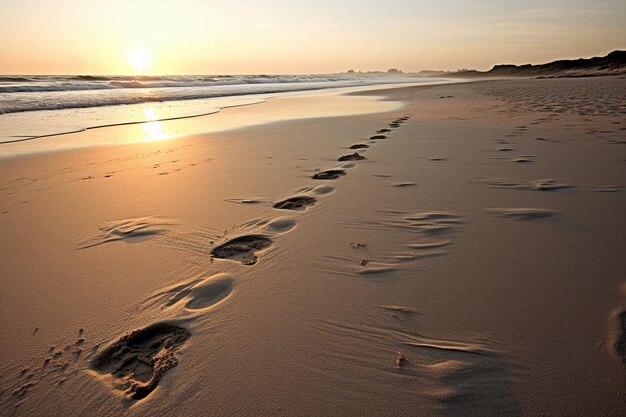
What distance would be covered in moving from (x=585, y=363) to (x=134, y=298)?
1.79 m

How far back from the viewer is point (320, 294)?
174 cm

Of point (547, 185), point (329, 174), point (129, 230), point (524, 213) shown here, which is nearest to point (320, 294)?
point (129, 230)

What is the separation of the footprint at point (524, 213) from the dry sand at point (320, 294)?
0.8 inches

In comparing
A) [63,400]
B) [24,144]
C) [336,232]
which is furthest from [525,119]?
[24,144]

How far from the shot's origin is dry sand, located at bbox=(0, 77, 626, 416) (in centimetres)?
120

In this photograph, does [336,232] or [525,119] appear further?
[525,119]

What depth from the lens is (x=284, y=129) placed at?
282 inches

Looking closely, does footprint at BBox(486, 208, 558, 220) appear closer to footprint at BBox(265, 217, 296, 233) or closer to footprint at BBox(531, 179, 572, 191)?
footprint at BBox(531, 179, 572, 191)

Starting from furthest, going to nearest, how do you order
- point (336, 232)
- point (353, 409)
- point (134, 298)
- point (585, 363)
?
point (336, 232)
point (134, 298)
point (585, 363)
point (353, 409)

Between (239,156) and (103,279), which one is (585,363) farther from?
(239,156)

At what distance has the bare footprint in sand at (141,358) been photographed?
50.0 inches

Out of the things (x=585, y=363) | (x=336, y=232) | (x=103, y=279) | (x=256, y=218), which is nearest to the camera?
(x=585, y=363)

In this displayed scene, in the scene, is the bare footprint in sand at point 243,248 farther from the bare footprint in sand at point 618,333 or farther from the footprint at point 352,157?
the footprint at point 352,157

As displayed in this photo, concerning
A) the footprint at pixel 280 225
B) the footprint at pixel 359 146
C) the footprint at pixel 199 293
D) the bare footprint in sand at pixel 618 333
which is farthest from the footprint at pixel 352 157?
the bare footprint in sand at pixel 618 333
